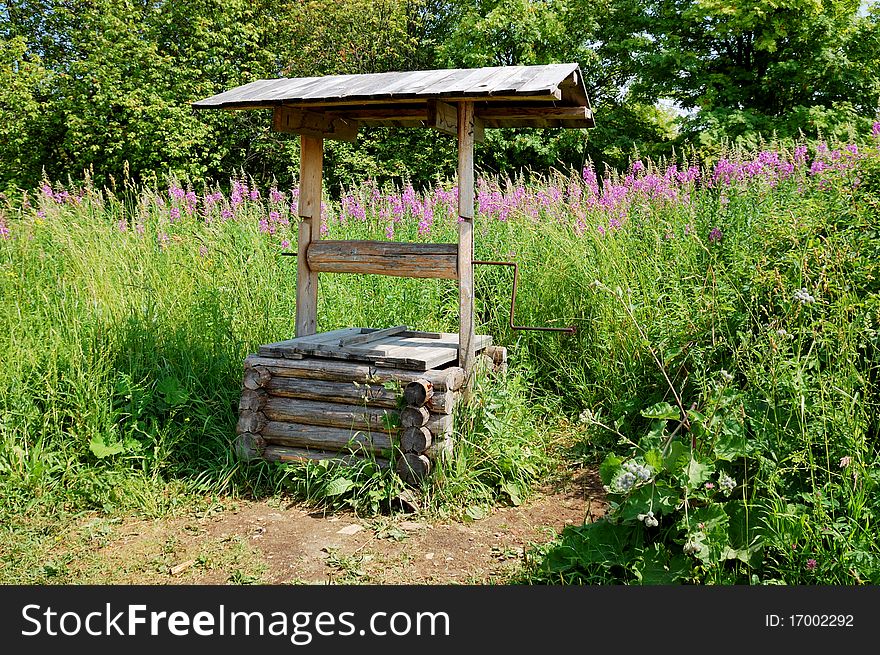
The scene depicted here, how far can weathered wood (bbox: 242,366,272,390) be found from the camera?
482 centimetres

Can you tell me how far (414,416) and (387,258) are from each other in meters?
1.03

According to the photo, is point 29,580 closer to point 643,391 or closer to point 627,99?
point 643,391

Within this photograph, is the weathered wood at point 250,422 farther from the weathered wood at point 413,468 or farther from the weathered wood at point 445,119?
the weathered wood at point 445,119

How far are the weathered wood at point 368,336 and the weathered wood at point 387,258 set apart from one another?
45 cm

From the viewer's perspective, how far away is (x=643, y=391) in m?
5.43

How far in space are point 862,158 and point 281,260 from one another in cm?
444

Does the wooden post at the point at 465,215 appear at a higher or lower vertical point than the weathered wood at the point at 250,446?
higher

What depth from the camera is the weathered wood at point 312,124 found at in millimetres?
4926

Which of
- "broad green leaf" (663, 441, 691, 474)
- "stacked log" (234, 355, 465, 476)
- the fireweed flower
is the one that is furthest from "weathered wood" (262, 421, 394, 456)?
the fireweed flower

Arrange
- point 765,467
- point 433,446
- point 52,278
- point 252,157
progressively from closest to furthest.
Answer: point 765,467 < point 433,446 < point 52,278 < point 252,157

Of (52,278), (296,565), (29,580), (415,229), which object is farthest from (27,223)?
(296,565)

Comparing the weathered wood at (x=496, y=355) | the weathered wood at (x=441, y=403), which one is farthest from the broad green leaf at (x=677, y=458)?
the weathered wood at (x=496, y=355)

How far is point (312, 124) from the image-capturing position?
5.11 meters

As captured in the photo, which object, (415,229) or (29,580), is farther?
(415,229)
